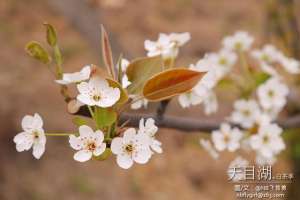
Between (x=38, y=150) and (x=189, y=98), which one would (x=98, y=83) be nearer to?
(x=38, y=150)

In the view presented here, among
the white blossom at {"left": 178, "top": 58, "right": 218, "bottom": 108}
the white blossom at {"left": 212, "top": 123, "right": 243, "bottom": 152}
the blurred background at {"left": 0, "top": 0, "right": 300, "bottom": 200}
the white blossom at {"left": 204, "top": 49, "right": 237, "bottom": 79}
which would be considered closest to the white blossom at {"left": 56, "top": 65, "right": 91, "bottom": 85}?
the white blossom at {"left": 178, "top": 58, "right": 218, "bottom": 108}

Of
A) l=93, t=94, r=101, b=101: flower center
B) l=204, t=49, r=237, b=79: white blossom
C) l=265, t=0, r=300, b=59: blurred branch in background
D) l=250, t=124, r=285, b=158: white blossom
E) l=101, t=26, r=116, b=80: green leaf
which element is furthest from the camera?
l=265, t=0, r=300, b=59: blurred branch in background

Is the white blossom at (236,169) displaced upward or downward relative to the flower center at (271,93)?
downward

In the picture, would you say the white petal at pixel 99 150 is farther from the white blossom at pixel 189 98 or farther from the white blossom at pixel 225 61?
the white blossom at pixel 225 61

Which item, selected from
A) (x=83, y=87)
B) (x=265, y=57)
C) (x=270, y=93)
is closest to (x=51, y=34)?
(x=83, y=87)

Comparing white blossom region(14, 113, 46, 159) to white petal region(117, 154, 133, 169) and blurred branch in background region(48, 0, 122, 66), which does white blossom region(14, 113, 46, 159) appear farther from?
blurred branch in background region(48, 0, 122, 66)

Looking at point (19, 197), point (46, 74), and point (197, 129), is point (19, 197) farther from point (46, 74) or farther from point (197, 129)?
point (197, 129)

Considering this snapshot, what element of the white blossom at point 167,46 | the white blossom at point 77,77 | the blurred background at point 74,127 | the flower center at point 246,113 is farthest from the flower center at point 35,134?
the blurred background at point 74,127
